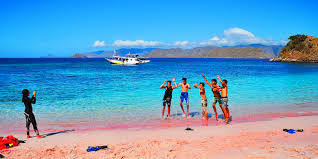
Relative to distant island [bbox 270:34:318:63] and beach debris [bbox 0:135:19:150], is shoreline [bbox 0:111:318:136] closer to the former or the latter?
beach debris [bbox 0:135:19:150]

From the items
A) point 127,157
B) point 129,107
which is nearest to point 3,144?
point 127,157

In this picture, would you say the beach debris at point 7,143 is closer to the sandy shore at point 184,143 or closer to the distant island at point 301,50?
the sandy shore at point 184,143

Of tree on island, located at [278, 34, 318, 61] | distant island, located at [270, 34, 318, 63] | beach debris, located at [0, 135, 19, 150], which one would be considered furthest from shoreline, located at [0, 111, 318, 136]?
tree on island, located at [278, 34, 318, 61]

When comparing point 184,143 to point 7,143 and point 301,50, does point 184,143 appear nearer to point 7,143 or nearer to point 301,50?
point 7,143

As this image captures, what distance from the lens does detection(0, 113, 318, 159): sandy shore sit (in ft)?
19.7

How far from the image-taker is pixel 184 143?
22.5 ft

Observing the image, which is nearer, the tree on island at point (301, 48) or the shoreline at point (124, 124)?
the shoreline at point (124, 124)

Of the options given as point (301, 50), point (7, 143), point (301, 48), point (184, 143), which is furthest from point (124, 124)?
point (301, 48)

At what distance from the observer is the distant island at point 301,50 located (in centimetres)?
11922

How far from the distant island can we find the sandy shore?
4958 inches

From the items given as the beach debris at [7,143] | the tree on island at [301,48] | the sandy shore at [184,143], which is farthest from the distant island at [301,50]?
the beach debris at [7,143]

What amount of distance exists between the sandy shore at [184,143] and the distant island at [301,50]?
126 metres

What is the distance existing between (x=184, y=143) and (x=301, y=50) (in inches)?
5570

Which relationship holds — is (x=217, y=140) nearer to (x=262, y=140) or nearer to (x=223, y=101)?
(x=262, y=140)
